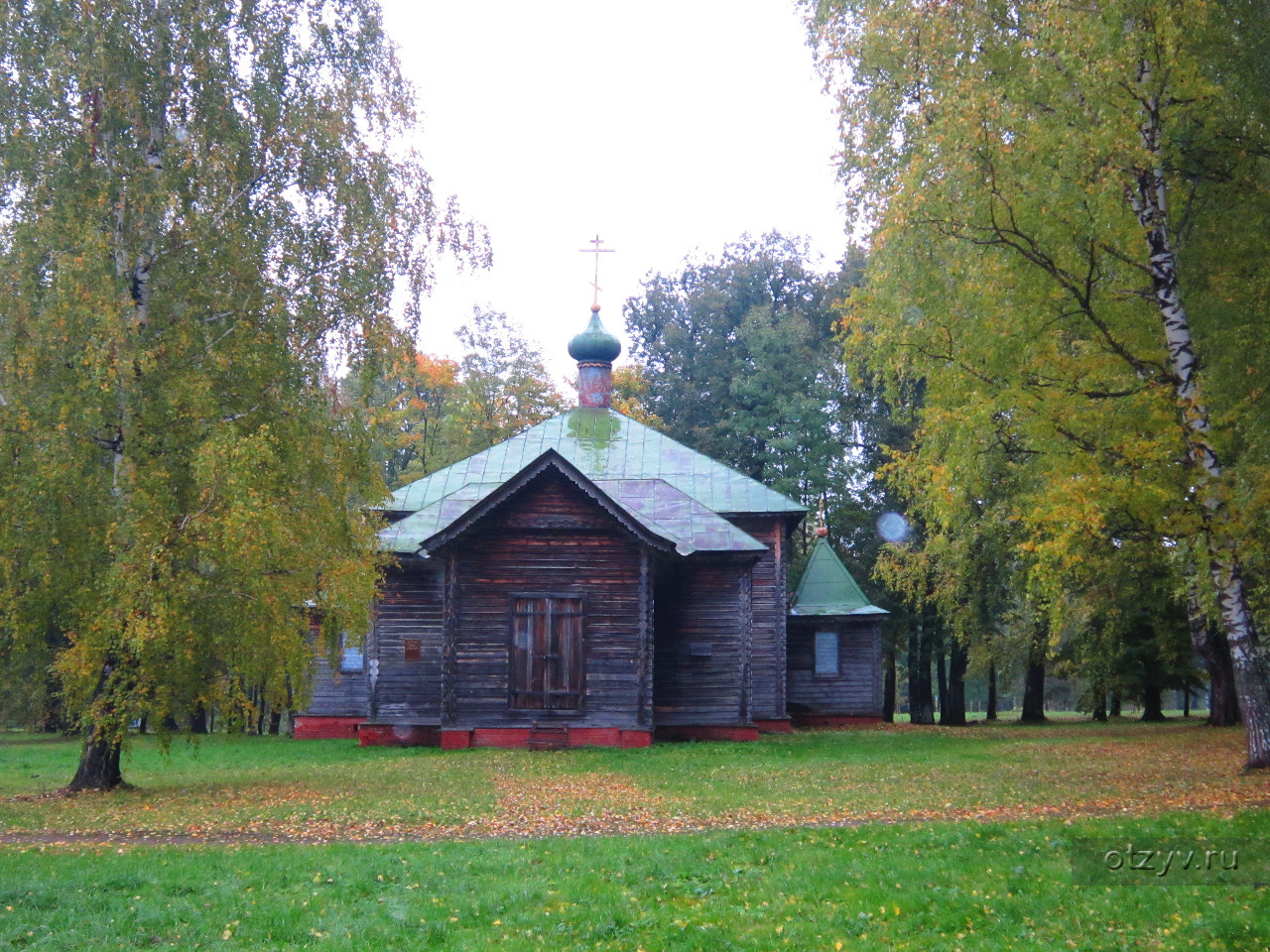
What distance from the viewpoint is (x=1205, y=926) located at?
7.20 meters

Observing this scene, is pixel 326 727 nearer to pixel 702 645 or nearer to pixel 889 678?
pixel 702 645

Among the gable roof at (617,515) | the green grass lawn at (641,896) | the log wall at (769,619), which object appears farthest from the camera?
the log wall at (769,619)

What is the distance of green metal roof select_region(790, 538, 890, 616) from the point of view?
33938mm

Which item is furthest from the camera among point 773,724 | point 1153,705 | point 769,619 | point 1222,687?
point 1153,705

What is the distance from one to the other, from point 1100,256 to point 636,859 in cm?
1044

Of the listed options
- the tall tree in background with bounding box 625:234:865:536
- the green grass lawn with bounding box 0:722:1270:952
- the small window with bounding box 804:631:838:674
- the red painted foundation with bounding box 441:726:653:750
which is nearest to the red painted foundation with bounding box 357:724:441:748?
the red painted foundation with bounding box 441:726:653:750

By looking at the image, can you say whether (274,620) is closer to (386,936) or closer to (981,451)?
(386,936)

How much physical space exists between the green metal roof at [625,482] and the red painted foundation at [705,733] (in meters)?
4.07

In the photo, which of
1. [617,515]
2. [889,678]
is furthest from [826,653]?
[617,515]

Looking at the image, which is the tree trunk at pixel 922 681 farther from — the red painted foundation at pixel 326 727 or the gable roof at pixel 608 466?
the red painted foundation at pixel 326 727

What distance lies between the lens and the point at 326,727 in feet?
92.1

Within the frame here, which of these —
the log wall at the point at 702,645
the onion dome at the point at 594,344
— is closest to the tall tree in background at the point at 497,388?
the onion dome at the point at 594,344

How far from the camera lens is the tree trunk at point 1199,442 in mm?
13891

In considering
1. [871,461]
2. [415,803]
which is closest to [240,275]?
[415,803]
